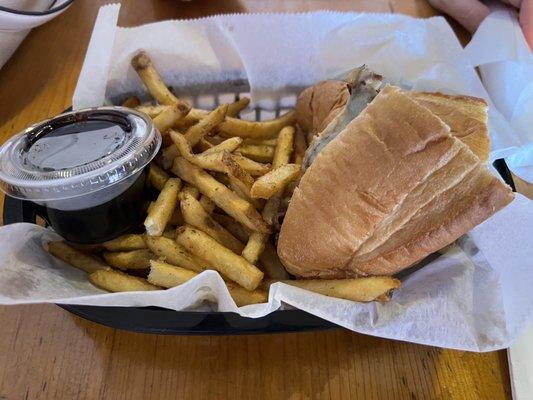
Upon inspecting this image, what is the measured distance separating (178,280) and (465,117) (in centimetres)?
72

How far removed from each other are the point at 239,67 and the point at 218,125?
13.2 inches

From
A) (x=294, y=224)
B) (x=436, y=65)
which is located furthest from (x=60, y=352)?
(x=436, y=65)

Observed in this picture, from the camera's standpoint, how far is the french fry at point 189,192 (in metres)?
1.14

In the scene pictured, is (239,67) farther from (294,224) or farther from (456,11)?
(456,11)

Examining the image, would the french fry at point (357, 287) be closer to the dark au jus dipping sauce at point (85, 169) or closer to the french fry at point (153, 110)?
the dark au jus dipping sauce at point (85, 169)

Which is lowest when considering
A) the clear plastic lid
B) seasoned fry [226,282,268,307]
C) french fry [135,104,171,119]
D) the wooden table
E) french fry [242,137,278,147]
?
the wooden table

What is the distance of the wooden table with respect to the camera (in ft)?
3.20

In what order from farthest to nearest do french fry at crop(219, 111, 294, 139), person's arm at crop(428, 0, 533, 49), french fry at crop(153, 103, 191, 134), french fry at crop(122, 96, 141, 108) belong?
person's arm at crop(428, 0, 533, 49) < french fry at crop(122, 96, 141, 108) < french fry at crop(219, 111, 294, 139) < french fry at crop(153, 103, 191, 134)

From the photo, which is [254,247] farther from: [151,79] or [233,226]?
[151,79]

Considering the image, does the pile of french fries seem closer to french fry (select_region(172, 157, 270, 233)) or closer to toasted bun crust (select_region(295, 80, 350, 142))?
french fry (select_region(172, 157, 270, 233))

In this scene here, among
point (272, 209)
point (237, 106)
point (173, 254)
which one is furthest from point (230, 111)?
point (173, 254)

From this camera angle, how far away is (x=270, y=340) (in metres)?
1.05

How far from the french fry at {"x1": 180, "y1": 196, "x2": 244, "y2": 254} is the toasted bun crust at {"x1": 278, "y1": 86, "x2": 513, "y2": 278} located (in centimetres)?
17

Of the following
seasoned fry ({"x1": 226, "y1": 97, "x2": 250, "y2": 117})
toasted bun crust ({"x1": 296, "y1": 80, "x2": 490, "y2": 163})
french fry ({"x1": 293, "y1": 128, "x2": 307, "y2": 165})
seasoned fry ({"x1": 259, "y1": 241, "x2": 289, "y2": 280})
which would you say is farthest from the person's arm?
seasoned fry ({"x1": 259, "y1": 241, "x2": 289, "y2": 280})
